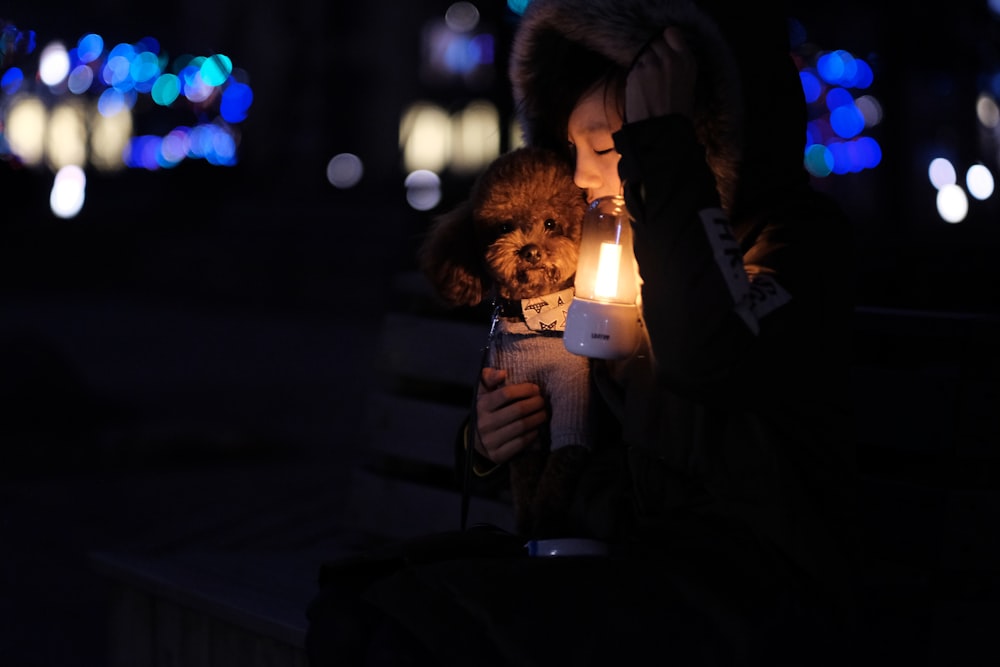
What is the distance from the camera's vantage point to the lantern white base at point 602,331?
2.00 metres

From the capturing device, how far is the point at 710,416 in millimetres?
1885

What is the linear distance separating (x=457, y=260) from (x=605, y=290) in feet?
1.48

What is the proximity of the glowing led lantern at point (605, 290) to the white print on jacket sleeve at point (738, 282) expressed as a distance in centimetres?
26

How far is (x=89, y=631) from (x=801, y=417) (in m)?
3.30

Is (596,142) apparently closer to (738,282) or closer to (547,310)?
(547,310)

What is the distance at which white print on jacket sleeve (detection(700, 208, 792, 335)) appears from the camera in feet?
5.77

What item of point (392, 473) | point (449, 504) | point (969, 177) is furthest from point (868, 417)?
point (969, 177)

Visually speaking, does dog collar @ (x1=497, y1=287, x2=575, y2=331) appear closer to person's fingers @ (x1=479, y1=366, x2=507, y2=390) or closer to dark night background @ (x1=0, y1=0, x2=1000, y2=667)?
person's fingers @ (x1=479, y1=366, x2=507, y2=390)

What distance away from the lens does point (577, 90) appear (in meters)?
2.35

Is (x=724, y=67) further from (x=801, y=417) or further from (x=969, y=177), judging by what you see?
(x=969, y=177)

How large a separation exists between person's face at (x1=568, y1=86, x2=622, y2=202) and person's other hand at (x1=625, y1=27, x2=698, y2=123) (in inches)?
8.5

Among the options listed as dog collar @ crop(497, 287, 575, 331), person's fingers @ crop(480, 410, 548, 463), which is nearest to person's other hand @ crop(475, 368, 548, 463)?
person's fingers @ crop(480, 410, 548, 463)

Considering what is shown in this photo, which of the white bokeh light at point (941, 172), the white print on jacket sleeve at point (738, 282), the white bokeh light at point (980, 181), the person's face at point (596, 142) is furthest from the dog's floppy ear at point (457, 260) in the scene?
the white bokeh light at point (941, 172)

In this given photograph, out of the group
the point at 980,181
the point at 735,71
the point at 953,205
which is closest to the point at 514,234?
the point at 735,71
